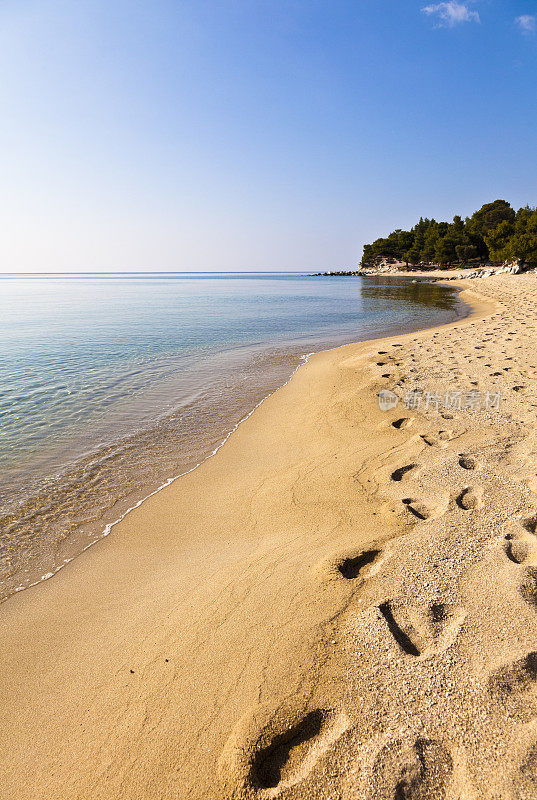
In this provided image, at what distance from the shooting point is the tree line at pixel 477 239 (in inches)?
2175

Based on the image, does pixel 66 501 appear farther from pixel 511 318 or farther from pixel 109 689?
pixel 511 318

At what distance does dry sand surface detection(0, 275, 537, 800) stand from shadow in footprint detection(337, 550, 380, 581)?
2cm

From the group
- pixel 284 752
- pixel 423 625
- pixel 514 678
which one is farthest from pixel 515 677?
pixel 284 752

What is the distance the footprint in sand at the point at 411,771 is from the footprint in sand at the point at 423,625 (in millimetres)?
567

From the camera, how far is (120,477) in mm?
6406

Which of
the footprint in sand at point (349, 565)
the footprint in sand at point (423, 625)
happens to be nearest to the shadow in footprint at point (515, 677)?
the footprint in sand at point (423, 625)

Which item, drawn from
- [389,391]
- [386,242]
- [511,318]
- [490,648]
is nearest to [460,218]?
[386,242]

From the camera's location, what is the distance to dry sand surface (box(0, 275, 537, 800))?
2041mm

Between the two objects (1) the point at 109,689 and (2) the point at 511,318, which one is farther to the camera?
(2) the point at 511,318

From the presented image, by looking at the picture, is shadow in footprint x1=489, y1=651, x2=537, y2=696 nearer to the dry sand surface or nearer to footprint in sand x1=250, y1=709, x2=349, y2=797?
the dry sand surface

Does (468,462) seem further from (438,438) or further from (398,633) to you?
(398,633)

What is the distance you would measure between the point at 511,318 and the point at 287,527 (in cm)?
1804

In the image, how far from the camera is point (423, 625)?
270cm

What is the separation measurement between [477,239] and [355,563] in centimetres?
9754
